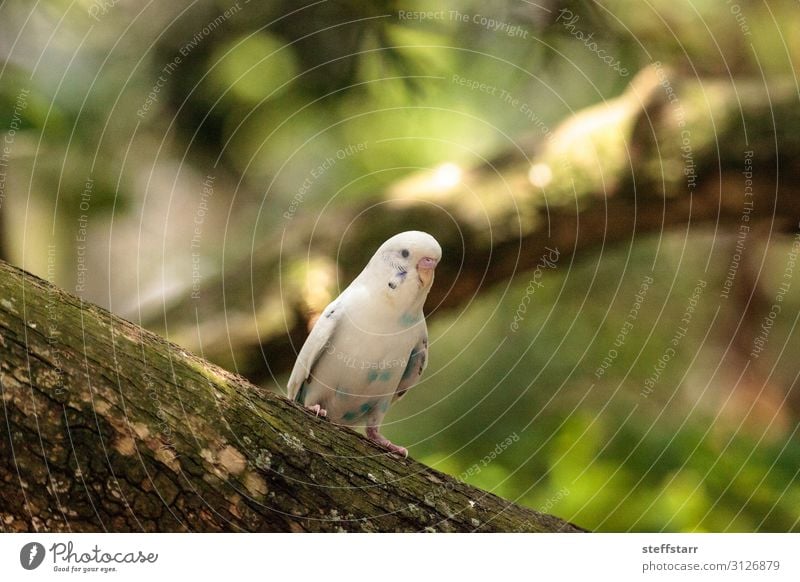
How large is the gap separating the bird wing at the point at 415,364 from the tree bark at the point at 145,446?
0.36 m

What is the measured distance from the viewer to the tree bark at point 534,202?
168 cm

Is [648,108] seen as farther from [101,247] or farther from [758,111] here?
[101,247]

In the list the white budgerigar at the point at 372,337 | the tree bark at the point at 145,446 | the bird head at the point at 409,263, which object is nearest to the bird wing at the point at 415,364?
the white budgerigar at the point at 372,337

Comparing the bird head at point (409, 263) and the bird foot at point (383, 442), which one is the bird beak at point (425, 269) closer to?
the bird head at point (409, 263)

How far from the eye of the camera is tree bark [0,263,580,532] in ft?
3.31

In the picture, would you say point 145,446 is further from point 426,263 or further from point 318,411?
point 426,263

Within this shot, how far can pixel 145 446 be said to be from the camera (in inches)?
41.0

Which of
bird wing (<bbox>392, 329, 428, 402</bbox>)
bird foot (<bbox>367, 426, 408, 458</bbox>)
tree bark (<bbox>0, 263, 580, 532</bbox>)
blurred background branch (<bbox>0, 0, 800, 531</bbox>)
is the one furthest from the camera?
blurred background branch (<bbox>0, 0, 800, 531</bbox>)

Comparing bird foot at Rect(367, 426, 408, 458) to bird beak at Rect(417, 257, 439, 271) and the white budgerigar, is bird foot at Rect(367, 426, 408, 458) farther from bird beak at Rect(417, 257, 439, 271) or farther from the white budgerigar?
bird beak at Rect(417, 257, 439, 271)

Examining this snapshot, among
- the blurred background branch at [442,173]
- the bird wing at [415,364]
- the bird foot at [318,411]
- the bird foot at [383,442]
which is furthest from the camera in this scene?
the blurred background branch at [442,173]

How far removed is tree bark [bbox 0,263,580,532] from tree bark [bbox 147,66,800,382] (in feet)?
1.76

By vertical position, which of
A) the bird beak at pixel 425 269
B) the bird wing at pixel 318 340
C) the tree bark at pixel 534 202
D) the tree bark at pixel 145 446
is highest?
the tree bark at pixel 534 202

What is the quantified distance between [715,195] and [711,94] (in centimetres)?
20

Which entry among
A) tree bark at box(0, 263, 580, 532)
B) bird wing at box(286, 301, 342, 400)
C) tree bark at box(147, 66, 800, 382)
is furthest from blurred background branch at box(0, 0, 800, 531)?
tree bark at box(0, 263, 580, 532)
